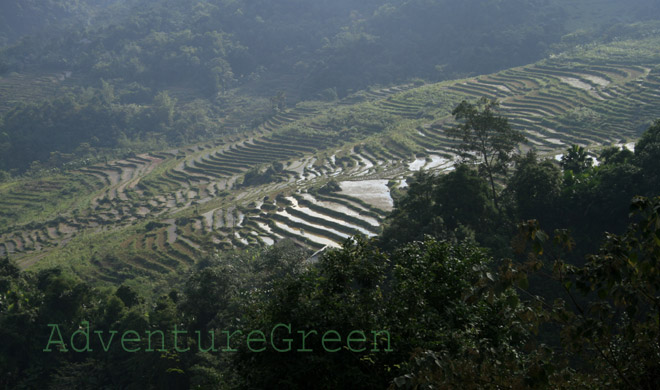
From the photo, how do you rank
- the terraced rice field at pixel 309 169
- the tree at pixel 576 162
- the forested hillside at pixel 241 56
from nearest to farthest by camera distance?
the tree at pixel 576 162
the terraced rice field at pixel 309 169
the forested hillside at pixel 241 56

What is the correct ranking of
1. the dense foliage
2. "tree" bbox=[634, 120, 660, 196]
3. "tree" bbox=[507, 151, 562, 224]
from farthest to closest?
"tree" bbox=[507, 151, 562, 224] < "tree" bbox=[634, 120, 660, 196] < the dense foliage

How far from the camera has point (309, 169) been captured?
3947 centimetres

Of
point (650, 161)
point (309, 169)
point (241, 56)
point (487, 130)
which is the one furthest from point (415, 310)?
point (241, 56)

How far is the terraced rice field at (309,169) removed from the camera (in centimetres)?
2844

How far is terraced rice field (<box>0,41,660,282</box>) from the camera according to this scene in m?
28.4

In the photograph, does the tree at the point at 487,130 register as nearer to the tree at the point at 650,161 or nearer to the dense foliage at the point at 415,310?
the dense foliage at the point at 415,310

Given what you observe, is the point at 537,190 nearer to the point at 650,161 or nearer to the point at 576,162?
the point at 650,161

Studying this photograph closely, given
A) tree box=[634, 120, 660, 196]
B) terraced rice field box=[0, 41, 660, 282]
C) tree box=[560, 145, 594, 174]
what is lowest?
terraced rice field box=[0, 41, 660, 282]

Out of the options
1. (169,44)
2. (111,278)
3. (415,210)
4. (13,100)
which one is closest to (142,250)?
(111,278)

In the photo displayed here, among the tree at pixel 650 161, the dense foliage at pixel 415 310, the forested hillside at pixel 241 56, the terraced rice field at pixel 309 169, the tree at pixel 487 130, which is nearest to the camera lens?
the dense foliage at pixel 415 310

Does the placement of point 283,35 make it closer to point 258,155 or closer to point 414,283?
point 258,155

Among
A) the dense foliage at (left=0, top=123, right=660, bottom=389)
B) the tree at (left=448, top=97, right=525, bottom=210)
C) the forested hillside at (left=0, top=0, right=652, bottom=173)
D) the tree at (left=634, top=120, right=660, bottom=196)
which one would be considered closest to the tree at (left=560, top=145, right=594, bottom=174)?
the dense foliage at (left=0, top=123, right=660, bottom=389)

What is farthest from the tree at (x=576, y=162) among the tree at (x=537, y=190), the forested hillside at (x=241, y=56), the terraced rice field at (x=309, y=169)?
the forested hillside at (x=241, y=56)

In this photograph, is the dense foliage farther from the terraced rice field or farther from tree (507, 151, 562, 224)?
the terraced rice field
